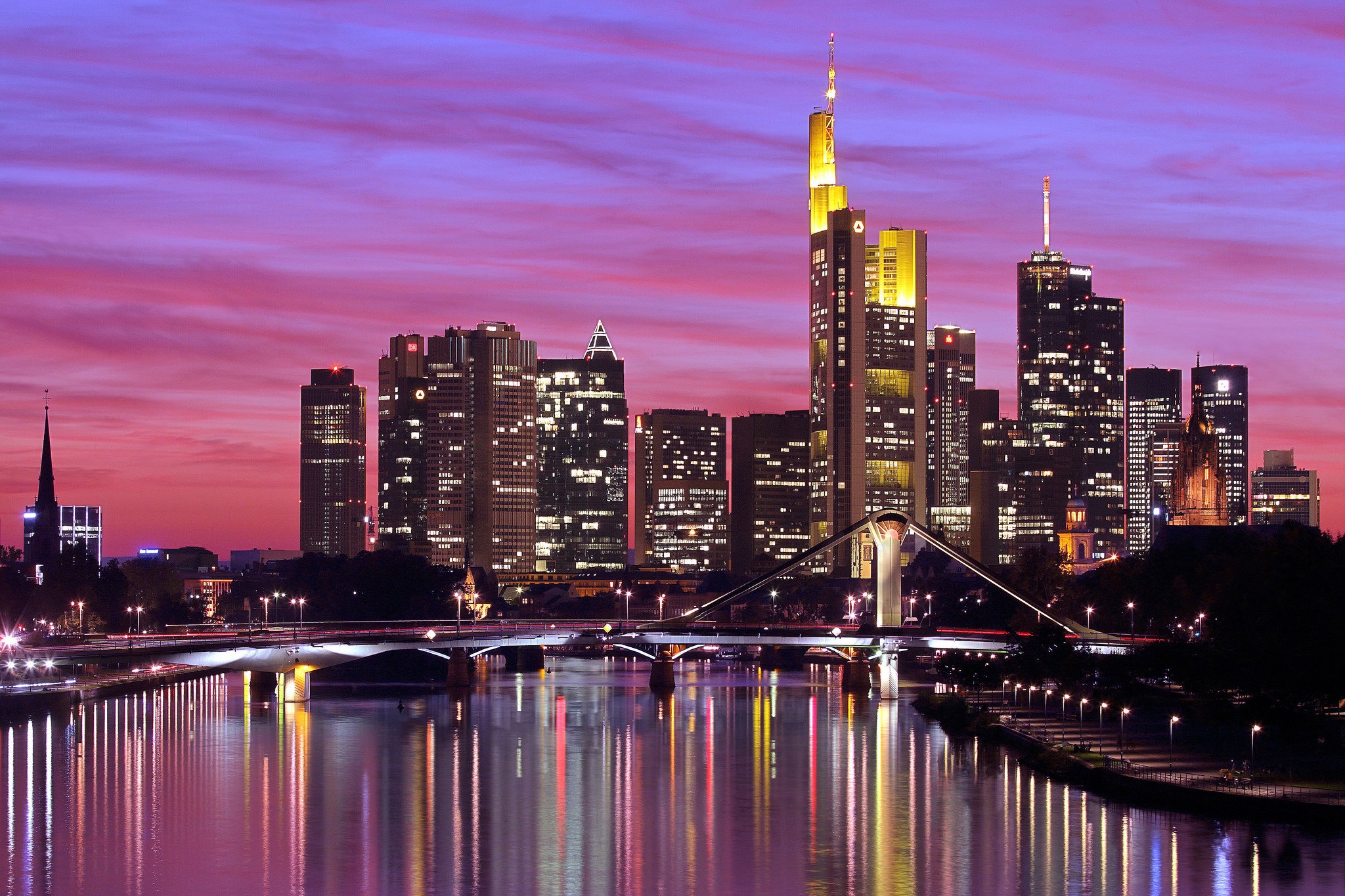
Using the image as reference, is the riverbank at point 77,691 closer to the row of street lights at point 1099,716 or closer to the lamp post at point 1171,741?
the row of street lights at point 1099,716

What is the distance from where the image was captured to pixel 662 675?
501ft

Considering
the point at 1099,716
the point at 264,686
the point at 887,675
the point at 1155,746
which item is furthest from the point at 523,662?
the point at 1155,746

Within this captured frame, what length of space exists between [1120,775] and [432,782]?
29.5 meters

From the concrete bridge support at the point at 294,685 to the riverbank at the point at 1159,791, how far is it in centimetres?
5080

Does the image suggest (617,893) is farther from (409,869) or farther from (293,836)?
(293,836)

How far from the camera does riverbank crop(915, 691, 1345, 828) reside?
69.6 meters

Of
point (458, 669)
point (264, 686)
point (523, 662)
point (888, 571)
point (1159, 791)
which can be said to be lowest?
point (523, 662)

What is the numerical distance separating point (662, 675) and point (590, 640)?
6631mm

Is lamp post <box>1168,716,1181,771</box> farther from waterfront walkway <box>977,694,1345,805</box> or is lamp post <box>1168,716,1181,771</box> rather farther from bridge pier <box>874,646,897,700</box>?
bridge pier <box>874,646,897,700</box>

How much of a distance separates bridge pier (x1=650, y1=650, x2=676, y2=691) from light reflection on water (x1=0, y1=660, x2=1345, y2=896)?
3073 cm

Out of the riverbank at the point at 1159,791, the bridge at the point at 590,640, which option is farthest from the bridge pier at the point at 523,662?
the riverbank at the point at 1159,791

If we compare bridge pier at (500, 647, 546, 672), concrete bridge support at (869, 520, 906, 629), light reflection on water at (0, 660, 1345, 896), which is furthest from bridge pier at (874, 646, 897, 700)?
bridge pier at (500, 647, 546, 672)

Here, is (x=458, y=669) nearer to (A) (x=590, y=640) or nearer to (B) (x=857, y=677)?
(A) (x=590, y=640)

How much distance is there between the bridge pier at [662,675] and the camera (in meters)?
152
